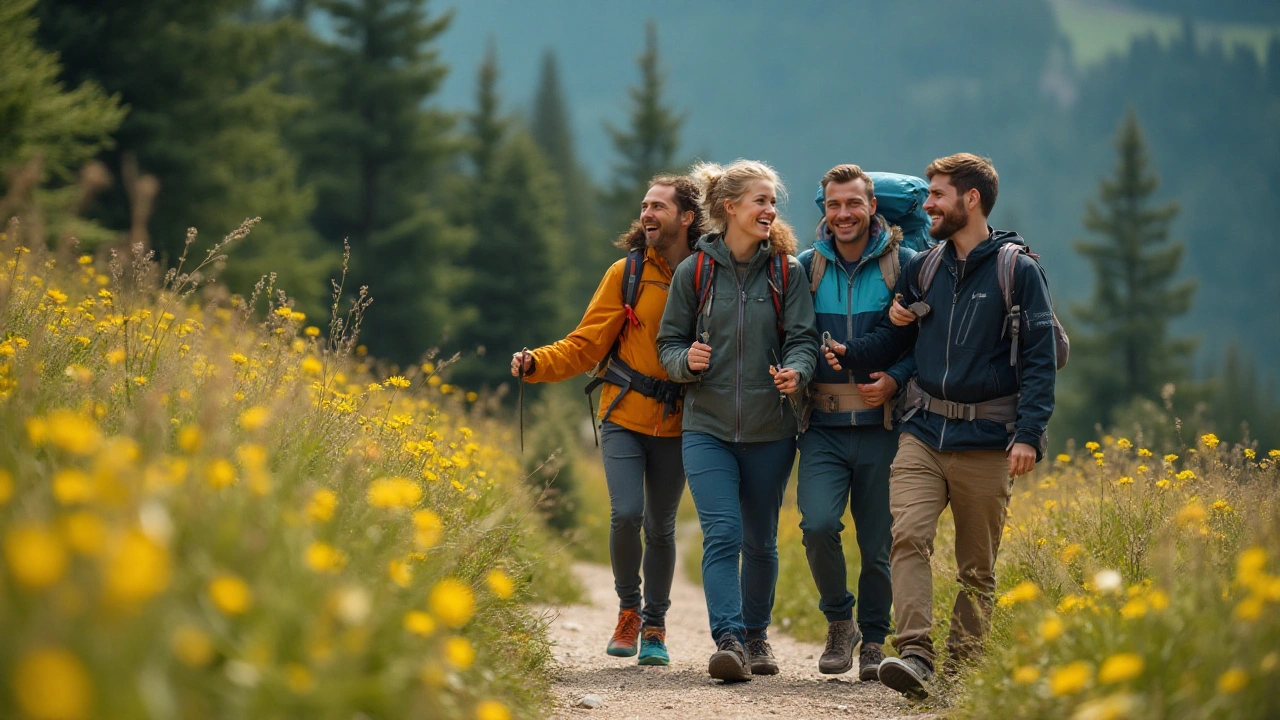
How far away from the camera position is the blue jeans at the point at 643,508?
5.87m

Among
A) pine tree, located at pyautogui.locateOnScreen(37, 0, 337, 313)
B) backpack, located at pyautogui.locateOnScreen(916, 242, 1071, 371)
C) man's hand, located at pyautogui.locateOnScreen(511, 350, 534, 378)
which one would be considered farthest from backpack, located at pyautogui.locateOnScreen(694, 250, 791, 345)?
pine tree, located at pyautogui.locateOnScreen(37, 0, 337, 313)

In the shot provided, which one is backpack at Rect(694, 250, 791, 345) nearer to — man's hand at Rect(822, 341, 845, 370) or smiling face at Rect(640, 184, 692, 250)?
man's hand at Rect(822, 341, 845, 370)

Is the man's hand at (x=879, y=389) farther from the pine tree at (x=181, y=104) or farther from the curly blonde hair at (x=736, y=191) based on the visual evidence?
the pine tree at (x=181, y=104)

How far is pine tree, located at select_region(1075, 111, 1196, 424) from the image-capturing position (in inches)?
1512

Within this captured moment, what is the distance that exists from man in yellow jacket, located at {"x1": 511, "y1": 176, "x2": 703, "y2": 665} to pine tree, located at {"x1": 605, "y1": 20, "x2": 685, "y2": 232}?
39.1 metres

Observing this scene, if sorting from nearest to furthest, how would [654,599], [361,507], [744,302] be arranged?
[361,507]
[744,302]
[654,599]

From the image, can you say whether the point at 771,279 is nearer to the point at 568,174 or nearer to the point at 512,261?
the point at 512,261

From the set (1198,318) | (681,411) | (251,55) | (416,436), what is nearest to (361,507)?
(416,436)

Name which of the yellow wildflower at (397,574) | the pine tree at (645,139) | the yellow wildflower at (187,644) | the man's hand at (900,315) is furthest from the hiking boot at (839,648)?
the pine tree at (645,139)

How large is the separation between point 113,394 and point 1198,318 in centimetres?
20465

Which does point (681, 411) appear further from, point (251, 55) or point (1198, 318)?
point (1198, 318)

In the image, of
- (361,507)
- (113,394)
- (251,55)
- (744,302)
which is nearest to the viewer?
(361,507)

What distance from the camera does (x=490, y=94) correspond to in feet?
114

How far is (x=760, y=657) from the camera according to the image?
18.8 feet
